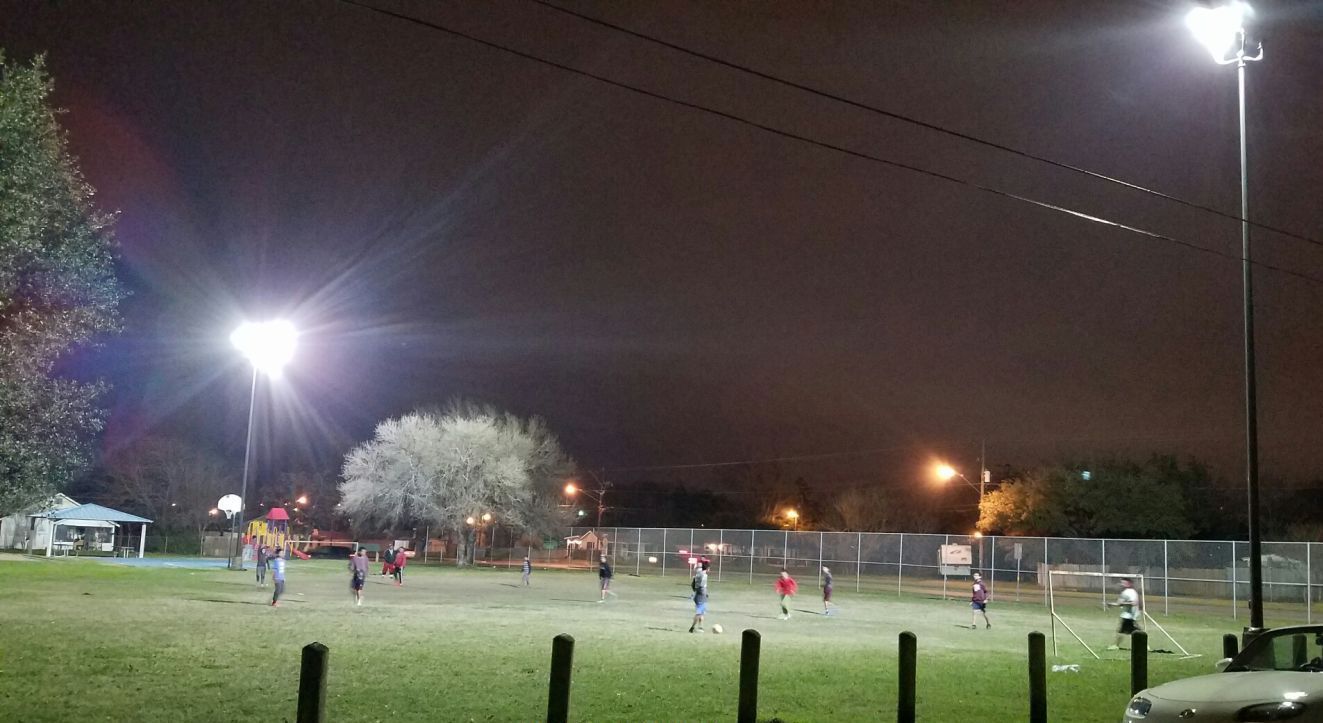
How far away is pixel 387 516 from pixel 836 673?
196ft

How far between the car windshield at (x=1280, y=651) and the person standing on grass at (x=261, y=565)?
3404 centimetres

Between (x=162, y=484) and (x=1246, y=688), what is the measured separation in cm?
10272

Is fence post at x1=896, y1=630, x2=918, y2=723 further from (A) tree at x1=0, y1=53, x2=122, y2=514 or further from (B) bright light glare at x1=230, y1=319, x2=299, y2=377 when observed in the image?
(B) bright light glare at x1=230, y1=319, x2=299, y2=377

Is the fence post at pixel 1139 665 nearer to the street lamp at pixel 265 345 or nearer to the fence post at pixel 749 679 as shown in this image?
the fence post at pixel 749 679

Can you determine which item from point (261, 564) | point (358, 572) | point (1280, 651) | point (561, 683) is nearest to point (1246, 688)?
point (1280, 651)

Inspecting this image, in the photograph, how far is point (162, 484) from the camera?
96938 mm

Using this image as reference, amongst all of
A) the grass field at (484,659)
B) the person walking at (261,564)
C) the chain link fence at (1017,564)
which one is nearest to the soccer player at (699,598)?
the grass field at (484,659)

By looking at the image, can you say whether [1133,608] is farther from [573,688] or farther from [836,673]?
[573,688]

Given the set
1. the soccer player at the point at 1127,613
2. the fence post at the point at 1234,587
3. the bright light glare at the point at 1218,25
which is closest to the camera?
the bright light glare at the point at 1218,25

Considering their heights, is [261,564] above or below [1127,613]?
below

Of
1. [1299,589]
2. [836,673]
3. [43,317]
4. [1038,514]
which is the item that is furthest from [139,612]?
[1038,514]

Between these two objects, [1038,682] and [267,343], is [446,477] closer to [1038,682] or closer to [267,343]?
[267,343]

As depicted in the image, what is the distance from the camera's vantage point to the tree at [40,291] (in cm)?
1922

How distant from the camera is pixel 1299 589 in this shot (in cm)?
4128
